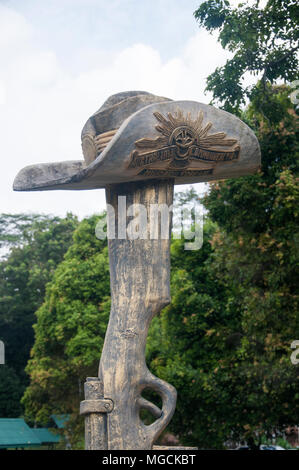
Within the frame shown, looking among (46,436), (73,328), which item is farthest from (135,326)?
(46,436)

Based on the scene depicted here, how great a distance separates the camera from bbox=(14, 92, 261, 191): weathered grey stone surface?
552cm

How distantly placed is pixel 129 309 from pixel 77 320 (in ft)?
56.7

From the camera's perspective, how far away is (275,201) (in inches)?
442

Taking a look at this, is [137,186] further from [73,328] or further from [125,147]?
[73,328]

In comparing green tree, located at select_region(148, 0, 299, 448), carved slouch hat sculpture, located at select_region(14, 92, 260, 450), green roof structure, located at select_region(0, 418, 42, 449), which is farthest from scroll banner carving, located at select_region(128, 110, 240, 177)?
green roof structure, located at select_region(0, 418, 42, 449)

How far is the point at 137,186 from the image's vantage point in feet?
19.7

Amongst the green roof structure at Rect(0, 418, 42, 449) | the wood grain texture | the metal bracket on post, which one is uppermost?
the wood grain texture

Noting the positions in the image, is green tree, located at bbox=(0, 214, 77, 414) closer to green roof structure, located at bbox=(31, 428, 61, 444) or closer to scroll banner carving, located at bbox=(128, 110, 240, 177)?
green roof structure, located at bbox=(31, 428, 61, 444)

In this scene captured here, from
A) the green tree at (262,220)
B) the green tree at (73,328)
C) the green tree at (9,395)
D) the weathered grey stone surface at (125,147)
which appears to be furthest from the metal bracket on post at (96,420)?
the green tree at (9,395)

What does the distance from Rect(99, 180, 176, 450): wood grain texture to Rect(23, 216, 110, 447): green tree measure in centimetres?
1600

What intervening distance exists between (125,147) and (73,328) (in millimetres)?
18290

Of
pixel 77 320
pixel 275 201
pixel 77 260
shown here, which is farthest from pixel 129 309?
pixel 77 260

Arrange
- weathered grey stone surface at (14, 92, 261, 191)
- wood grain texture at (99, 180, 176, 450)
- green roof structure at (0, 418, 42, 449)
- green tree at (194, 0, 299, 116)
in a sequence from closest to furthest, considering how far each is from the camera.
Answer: weathered grey stone surface at (14, 92, 261, 191), wood grain texture at (99, 180, 176, 450), green tree at (194, 0, 299, 116), green roof structure at (0, 418, 42, 449)
